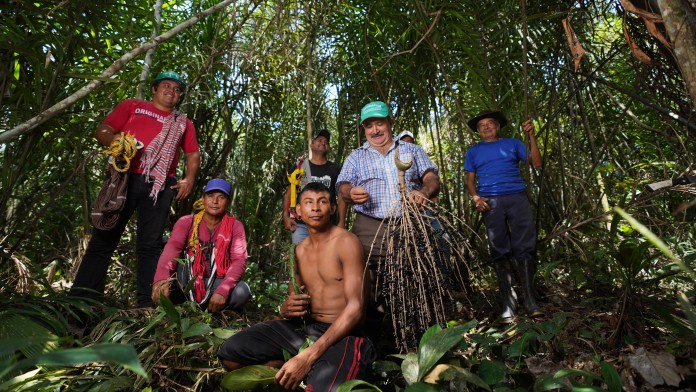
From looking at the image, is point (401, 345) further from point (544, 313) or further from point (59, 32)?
point (59, 32)

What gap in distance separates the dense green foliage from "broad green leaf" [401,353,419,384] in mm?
267

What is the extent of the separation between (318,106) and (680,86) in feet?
→ 10.9

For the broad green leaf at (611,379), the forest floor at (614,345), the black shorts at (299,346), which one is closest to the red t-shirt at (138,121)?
the black shorts at (299,346)

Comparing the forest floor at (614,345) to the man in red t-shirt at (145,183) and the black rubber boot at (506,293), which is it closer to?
the black rubber boot at (506,293)

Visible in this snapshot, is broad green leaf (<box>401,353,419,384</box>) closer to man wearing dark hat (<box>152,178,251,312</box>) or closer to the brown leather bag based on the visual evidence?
man wearing dark hat (<box>152,178,251,312</box>)

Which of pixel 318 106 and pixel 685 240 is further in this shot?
pixel 318 106

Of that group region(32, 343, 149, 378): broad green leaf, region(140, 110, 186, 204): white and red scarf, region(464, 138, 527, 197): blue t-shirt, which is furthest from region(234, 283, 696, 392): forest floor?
region(140, 110, 186, 204): white and red scarf

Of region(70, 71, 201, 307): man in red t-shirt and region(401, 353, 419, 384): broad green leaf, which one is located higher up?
region(70, 71, 201, 307): man in red t-shirt

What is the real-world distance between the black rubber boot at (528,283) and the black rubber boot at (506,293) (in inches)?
2.9

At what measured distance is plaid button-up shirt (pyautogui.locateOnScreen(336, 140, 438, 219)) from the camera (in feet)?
9.97

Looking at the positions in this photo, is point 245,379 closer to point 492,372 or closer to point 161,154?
point 492,372

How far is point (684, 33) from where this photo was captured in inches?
66.3

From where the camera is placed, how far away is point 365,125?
10.5 feet

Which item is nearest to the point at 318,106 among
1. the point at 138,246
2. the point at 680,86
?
the point at 138,246
